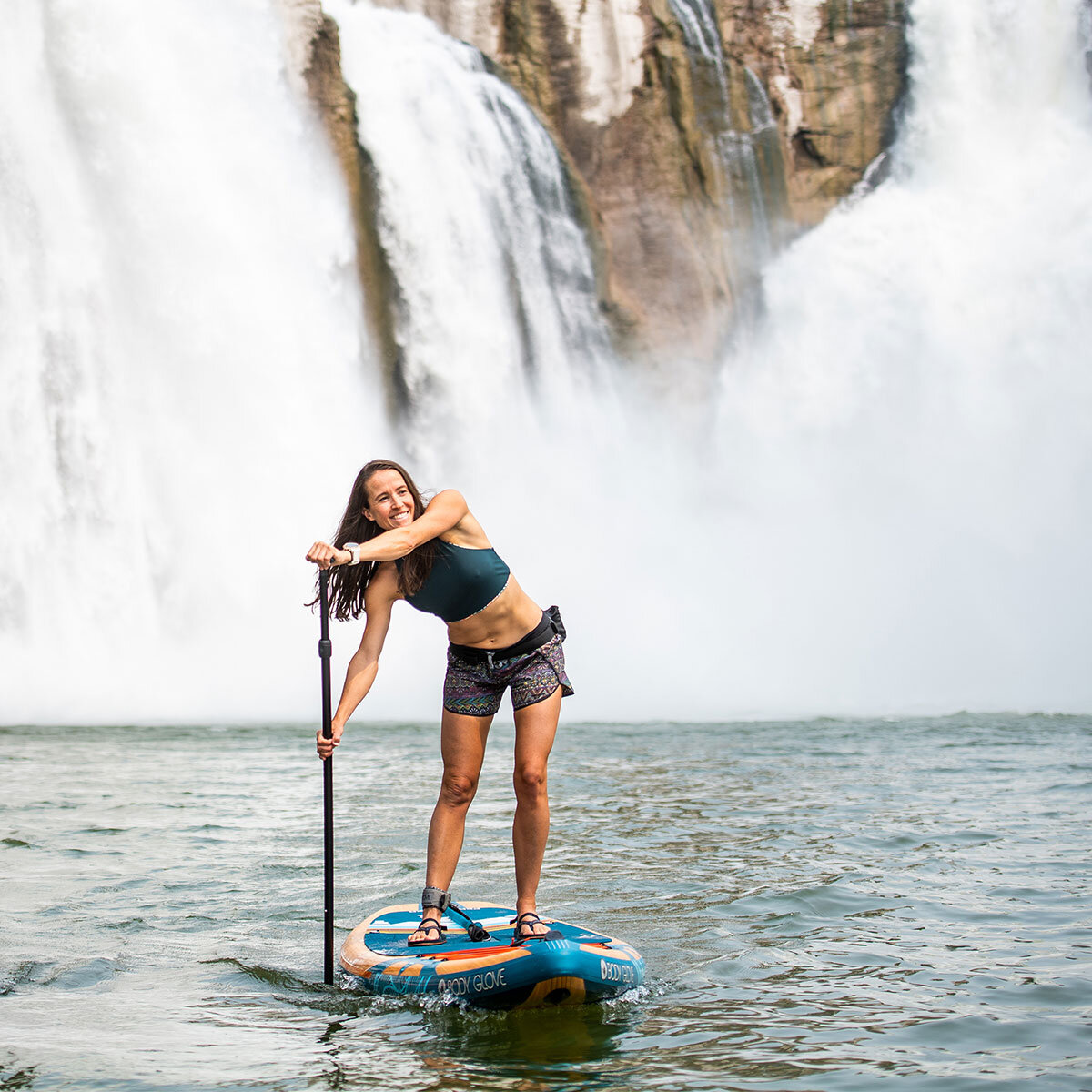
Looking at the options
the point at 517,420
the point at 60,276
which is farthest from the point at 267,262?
the point at 517,420

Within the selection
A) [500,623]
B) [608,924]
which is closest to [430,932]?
[500,623]

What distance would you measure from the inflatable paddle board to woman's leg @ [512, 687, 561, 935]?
17cm

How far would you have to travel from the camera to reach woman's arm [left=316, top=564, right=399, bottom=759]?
172 inches

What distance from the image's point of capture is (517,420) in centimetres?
2216

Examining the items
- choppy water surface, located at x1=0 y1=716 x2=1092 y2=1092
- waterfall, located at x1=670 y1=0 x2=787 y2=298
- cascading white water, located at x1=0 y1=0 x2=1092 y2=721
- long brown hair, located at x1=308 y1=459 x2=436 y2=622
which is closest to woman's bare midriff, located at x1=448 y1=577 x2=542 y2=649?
long brown hair, located at x1=308 y1=459 x2=436 y2=622

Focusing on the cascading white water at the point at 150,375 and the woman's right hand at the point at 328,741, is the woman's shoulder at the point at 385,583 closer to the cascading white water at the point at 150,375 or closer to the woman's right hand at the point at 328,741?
the woman's right hand at the point at 328,741

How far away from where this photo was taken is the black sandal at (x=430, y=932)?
14.5 ft

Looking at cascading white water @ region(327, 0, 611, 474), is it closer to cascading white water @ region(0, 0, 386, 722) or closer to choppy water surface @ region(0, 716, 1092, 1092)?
cascading white water @ region(0, 0, 386, 722)

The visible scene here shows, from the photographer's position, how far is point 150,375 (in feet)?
55.7

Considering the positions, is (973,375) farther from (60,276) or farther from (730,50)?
(60,276)

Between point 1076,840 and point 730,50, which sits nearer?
point 1076,840

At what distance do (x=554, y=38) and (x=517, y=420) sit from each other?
806 centimetres

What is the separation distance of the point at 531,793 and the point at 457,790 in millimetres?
278

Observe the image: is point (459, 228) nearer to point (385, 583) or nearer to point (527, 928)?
point (385, 583)
